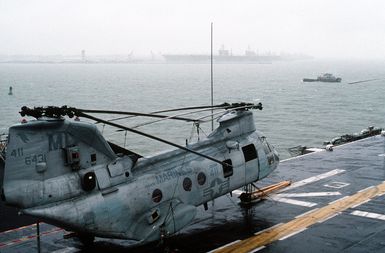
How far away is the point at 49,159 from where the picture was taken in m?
14.1

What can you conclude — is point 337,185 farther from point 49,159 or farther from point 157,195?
point 49,159

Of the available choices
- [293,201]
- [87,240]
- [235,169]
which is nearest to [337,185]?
[293,201]

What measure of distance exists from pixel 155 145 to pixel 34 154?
156ft

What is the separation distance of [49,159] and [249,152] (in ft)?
30.5

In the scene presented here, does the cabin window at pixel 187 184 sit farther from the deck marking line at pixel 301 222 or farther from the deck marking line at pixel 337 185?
the deck marking line at pixel 337 185

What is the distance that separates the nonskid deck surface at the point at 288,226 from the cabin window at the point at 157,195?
66.3 inches

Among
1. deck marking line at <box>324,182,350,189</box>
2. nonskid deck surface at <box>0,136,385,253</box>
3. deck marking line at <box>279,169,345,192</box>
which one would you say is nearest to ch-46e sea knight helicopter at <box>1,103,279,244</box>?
nonskid deck surface at <box>0,136,385,253</box>

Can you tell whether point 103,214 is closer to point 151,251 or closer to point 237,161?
point 151,251

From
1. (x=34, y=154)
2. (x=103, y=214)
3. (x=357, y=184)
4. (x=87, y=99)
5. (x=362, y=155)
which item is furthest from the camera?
(x=87, y=99)

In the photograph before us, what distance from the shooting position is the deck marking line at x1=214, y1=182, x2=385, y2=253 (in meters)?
17.3

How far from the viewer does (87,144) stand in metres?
15.0

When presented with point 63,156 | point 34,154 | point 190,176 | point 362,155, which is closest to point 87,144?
point 63,156

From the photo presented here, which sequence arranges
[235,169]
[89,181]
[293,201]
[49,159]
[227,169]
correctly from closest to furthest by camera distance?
[49,159] < [89,181] < [227,169] < [235,169] < [293,201]

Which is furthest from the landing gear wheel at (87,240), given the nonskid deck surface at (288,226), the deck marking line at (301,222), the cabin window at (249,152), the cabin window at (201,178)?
the cabin window at (249,152)
